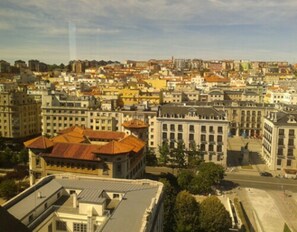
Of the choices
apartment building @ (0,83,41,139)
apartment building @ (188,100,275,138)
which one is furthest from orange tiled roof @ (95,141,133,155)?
apartment building @ (188,100,275,138)

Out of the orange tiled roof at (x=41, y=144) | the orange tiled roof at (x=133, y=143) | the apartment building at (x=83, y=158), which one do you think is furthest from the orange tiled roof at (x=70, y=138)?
the orange tiled roof at (x=133, y=143)

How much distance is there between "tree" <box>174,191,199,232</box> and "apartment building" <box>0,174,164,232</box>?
2104 millimetres

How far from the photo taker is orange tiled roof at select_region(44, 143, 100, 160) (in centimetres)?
1123

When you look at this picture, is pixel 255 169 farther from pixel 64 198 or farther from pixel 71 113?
pixel 64 198

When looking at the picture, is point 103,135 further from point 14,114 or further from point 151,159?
point 14,114

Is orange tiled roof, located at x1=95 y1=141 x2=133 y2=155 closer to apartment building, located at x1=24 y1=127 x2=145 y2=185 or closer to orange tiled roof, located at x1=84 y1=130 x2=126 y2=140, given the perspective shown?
apartment building, located at x1=24 y1=127 x2=145 y2=185

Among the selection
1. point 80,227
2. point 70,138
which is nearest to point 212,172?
point 70,138

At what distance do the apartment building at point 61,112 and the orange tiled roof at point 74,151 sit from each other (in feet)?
24.2

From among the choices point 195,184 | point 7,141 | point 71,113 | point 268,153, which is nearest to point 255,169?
point 268,153

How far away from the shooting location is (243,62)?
2468 inches

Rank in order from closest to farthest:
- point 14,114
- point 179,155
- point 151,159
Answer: point 179,155 → point 151,159 → point 14,114

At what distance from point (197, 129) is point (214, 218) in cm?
777

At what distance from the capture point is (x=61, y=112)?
19.3m

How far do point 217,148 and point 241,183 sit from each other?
108 inches
